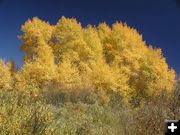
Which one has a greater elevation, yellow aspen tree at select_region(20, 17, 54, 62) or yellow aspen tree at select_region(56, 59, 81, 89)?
yellow aspen tree at select_region(20, 17, 54, 62)

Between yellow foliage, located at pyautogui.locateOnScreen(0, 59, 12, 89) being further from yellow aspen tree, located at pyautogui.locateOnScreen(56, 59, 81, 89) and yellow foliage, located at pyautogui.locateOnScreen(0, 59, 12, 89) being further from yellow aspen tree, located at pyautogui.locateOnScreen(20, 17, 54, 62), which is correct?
yellow aspen tree, located at pyautogui.locateOnScreen(56, 59, 81, 89)

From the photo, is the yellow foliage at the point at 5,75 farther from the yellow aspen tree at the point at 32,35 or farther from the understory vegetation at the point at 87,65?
the yellow aspen tree at the point at 32,35

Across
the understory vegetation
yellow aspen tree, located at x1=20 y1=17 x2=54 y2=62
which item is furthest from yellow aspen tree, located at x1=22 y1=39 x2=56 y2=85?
yellow aspen tree, located at x1=20 y1=17 x2=54 y2=62

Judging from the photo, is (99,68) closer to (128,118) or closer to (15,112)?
(128,118)

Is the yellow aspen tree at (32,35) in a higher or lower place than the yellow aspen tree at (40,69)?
higher

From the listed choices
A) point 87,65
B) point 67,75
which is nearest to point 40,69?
point 67,75

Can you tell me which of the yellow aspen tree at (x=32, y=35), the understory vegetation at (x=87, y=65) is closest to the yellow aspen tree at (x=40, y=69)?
the understory vegetation at (x=87, y=65)

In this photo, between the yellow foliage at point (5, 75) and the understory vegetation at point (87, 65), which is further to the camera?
the yellow foliage at point (5, 75)

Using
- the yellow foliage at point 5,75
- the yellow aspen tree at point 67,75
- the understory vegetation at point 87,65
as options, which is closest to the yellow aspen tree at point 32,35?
the understory vegetation at point 87,65

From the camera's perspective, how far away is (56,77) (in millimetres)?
32625

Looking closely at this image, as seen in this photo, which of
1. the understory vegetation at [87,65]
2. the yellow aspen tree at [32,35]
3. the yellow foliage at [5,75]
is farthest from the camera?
the yellow aspen tree at [32,35]

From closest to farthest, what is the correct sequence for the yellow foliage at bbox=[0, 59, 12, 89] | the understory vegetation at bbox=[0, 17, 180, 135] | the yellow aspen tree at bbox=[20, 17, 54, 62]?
→ the understory vegetation at bbox=[0, 17, 180, 135]
the yellow foliage at bbox=[0, 59, 12, 89]
the yellow aspen tree at bbox=[20, 17, 54, 62]

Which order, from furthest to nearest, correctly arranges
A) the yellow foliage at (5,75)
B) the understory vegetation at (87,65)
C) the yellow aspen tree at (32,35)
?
1. the yellow aspen tree at (32,35)
2. the yellow foliage at (5,75)
3. the understory vegetation at (87,65)

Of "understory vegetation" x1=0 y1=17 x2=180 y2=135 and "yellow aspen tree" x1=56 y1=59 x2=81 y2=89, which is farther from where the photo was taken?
"yellow aspen tree" x1=56 y1=59 x2=81 y2=89
